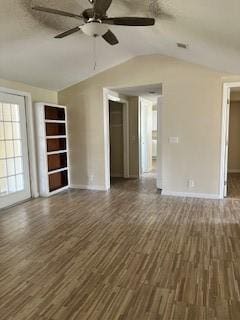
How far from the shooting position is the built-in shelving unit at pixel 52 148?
204 inches

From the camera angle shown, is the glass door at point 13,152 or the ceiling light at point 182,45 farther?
the glass door at point 13,152

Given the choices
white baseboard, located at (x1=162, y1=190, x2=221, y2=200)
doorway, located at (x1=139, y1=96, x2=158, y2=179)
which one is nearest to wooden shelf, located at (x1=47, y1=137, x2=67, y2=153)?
doorway, located at (x1=139, y1=96, x2=158, y2=179)

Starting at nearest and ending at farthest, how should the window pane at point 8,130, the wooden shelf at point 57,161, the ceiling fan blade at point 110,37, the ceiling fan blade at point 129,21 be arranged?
the ceiling fan blade at point 129,21 < the ceiling fan blade at point 110,37 < the window pane at point 8,130 < the wooden shelf at point 57,161

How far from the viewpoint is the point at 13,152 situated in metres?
4.79

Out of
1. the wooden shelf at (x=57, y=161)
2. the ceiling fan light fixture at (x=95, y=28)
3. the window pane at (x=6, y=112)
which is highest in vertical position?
the ceiling fan light fixture at (x=95, y=28)

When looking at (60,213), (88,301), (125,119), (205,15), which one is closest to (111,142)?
(125,119)

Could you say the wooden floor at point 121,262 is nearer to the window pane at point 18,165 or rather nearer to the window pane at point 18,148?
the window pane at point 18,165

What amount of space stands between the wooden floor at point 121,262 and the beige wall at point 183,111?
71cm

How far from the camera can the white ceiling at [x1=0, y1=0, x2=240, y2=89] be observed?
255 cm

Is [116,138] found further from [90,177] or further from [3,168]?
[3,168]

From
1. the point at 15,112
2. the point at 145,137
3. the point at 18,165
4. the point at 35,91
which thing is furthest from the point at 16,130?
the point at 145,137

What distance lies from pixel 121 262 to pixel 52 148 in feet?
12.0

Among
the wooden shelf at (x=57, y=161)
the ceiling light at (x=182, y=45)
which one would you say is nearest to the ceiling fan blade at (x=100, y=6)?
the ceiling light at (x=182, y=45)

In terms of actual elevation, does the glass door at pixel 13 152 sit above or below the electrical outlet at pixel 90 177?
above
